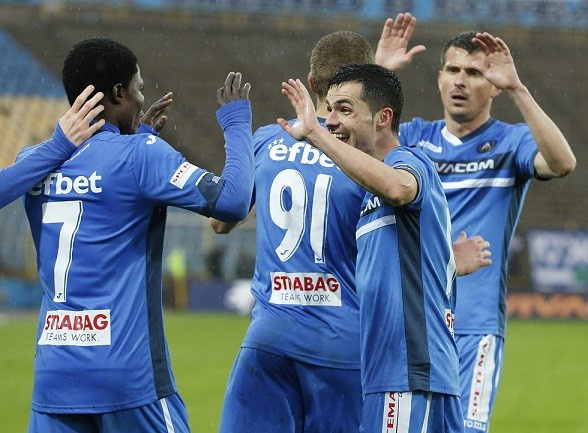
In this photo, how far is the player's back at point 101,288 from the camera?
14.7ft

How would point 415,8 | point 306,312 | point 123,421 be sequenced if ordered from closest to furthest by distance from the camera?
point 123,421 < point 306,312 < point 415,8

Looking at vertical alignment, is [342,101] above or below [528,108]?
below

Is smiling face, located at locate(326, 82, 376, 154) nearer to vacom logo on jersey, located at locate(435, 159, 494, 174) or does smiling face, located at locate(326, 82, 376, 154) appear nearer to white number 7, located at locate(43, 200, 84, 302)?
white number 7, located at locate(43, 200, 84, 302)

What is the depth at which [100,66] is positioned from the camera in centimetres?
472

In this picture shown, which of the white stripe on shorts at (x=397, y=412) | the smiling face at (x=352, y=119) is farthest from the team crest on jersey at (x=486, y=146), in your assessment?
the white stripe on shorts at (x=397, y=412)

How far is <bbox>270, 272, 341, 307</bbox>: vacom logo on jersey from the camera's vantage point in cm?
511

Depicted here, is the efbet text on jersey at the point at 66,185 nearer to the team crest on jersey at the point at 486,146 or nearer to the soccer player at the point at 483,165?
the soccer player at the point at 483,165

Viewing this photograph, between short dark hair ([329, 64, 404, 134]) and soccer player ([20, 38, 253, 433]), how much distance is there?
23.9 inches

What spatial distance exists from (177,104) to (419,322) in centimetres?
2901

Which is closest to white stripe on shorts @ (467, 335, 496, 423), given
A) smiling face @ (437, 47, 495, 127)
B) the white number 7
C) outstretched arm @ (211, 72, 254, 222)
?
smiling face @ (437, 47, 495, 127)

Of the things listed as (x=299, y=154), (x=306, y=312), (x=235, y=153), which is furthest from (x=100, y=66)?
(x=306, y=312)

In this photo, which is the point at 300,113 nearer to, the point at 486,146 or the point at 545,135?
the point at 545,135

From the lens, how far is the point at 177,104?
3306 cm

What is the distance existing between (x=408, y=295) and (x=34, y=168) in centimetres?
161
